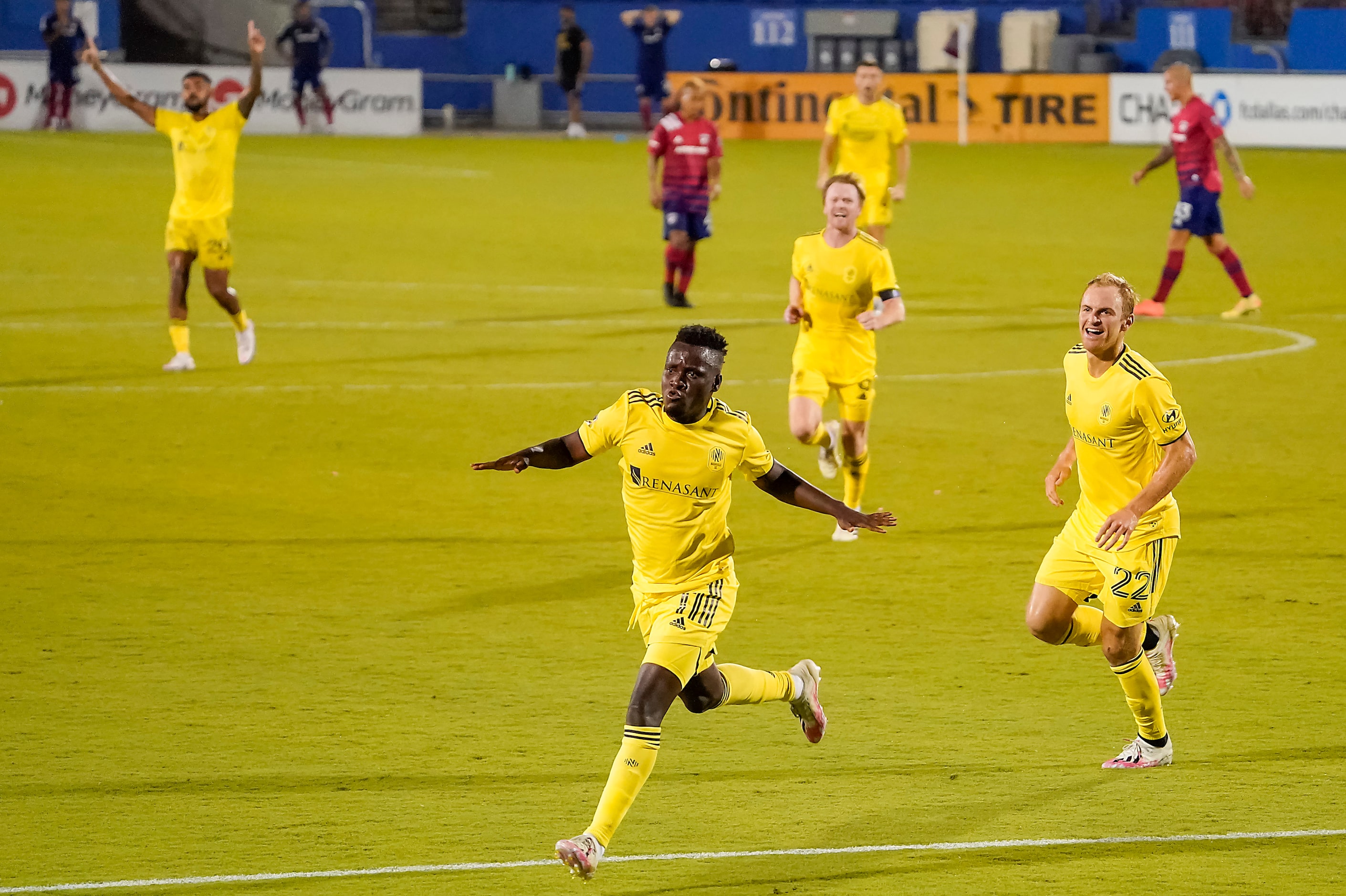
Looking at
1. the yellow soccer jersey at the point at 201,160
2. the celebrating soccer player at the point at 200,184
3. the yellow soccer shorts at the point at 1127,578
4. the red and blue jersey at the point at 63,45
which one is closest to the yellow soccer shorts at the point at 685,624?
the yellow soccer shorts at the point at 1127,578

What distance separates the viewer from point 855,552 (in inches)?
467

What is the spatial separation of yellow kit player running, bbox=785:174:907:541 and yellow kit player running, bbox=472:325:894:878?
14.9 ft

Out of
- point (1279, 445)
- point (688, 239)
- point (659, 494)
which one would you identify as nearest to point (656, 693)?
point (659, 494)

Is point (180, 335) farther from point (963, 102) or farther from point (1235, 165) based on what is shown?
point (963, 102)

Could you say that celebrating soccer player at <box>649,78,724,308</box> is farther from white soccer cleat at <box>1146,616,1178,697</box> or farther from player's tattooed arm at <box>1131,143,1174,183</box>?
white soccer cleat at <box>1146,616,1178,697</box>

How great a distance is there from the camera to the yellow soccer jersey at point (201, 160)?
16891mm

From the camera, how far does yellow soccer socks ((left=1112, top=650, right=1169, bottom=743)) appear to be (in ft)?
25.3

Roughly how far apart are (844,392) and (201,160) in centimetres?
750

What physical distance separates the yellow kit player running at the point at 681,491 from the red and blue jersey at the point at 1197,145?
1399cm

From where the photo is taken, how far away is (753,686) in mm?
7543

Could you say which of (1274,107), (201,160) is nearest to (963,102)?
(1274,107)

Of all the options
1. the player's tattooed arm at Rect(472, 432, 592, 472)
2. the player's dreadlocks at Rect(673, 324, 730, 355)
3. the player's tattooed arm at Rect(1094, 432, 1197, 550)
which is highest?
the player's dreadlocks at Rect(673, 324, 730, 355)

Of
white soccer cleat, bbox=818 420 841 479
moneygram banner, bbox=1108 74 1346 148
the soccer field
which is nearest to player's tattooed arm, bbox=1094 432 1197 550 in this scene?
the soccer field

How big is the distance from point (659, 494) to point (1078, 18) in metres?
41.2
